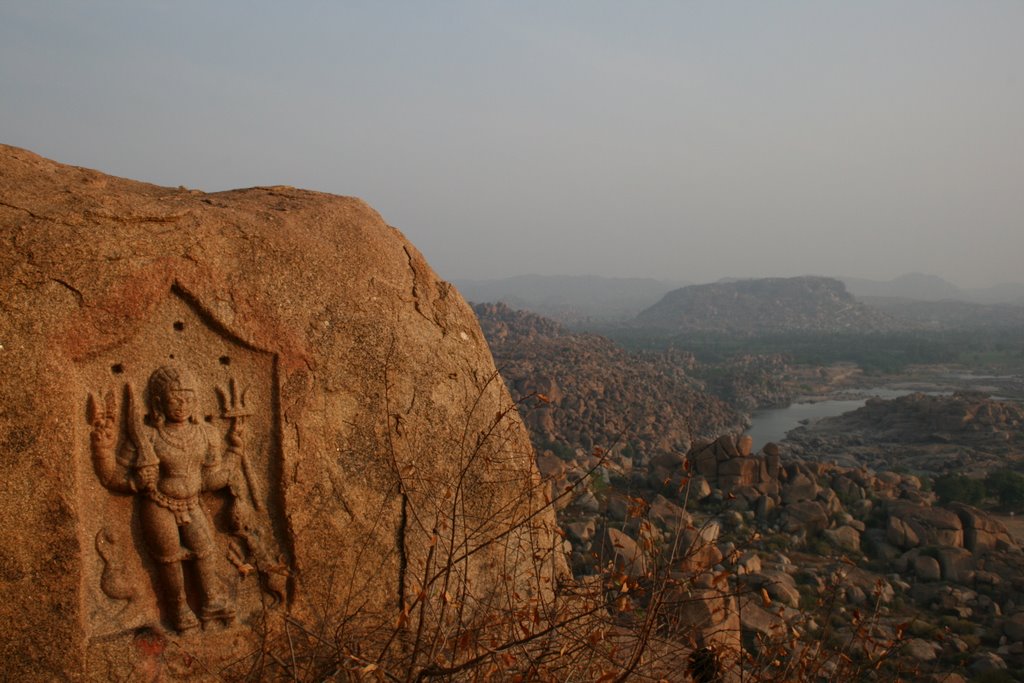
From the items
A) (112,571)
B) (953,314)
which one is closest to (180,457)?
(112,571)

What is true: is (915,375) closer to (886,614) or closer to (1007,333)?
(1007,333)

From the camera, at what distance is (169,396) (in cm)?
381

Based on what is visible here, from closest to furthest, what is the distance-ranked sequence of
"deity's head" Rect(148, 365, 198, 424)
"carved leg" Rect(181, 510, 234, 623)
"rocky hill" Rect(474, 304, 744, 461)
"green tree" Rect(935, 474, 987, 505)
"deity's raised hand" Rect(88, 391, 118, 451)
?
1. "deity's raised hand" Rect(88, 391, 118, 451)
2. "deity's head" Rect(148, 365, 198, 424)
3. "carved leg" Rect(181, 510, 234, 623)
4. "green tree" Rect(935, 474, 987, 505)
5. "rocky hill" Rect(474, 304, 744, 461)

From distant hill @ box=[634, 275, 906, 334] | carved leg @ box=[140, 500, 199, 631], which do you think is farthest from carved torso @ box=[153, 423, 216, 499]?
distant hill @ box=[634, 275, 906, 334]

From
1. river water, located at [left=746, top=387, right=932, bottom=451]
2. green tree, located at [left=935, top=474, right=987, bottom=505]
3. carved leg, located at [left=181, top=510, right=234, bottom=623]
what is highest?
carved leg, located at [left=181, top=510, right=234, bottom=623]

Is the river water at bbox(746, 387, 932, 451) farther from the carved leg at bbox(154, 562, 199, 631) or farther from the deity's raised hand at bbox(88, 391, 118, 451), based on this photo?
the deity's raised hand at bbox(88, 391, 118, 451)

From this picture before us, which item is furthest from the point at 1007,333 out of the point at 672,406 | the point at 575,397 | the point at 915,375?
the point at 575,397

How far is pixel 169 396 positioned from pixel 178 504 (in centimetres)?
56

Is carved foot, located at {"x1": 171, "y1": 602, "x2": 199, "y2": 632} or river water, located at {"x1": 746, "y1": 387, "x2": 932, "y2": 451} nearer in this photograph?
carved foot, located at {"x1": 171, "y1": 602, "x2": 199, "y2": 632}

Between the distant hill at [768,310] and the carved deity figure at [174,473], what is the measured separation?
74.1 metres

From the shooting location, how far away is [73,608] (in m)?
3.57

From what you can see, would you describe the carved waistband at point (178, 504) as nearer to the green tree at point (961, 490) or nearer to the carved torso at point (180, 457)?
the carved torso at point (180, 457)

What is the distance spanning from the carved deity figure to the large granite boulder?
1 cm

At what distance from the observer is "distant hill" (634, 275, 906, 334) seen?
3159 inches
